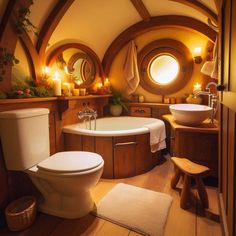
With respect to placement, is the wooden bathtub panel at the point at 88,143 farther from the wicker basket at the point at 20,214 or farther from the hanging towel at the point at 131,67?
the hanging towel at the point at 131,67

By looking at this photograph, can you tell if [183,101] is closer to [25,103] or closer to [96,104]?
[96,104]

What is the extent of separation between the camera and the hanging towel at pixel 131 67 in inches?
136

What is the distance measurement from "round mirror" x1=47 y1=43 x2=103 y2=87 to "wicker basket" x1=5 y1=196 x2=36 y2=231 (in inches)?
66.9

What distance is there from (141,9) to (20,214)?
9.53 feet

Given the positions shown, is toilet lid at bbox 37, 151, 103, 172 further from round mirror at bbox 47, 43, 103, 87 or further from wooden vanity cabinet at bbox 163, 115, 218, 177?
round mirror at bbox 47, 43, 103, 87

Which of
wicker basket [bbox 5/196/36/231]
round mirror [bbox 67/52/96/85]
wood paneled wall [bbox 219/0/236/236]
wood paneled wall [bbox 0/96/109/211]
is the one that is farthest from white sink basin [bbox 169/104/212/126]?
wicker basket [bbox 5/196/36/231]

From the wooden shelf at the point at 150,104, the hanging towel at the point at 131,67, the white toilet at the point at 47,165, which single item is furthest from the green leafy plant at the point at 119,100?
the white toilet at the point at 47,165

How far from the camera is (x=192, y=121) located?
223 centimetres

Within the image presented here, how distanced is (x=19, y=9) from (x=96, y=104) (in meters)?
1.98

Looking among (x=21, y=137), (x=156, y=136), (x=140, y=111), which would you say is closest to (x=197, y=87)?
(x=140, y=111)

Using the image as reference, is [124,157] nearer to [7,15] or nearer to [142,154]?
[142,154]

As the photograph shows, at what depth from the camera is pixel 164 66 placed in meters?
3.42

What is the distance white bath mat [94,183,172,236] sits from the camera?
157cm

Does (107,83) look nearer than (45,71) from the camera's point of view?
No
